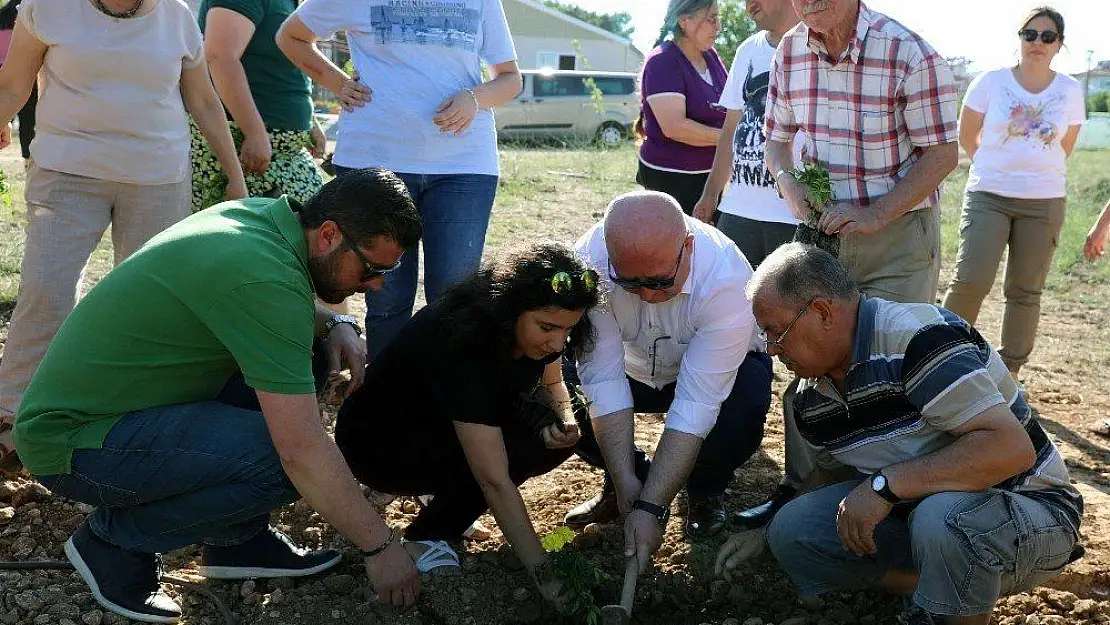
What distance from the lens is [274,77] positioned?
13.9ft

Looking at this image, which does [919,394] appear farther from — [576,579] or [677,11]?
[677,11]

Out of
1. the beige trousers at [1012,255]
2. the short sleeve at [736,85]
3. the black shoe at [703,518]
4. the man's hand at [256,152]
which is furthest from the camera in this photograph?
the beige trousers at [1012,255]

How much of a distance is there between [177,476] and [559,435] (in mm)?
1078

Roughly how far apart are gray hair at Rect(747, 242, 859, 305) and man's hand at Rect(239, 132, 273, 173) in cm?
225

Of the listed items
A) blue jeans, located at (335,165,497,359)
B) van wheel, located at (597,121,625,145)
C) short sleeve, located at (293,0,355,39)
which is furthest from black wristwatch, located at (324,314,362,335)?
van wheel, located at (597,121,625,145)

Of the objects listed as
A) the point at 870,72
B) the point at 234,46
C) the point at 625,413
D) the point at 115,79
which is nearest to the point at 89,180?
the point at 115,79

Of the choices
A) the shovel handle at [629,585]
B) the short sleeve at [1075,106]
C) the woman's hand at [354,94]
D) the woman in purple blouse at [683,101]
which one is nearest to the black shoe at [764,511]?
the shovel handle at [629,585]

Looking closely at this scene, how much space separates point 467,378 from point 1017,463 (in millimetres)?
1404

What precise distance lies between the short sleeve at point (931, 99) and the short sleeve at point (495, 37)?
58.9 inches

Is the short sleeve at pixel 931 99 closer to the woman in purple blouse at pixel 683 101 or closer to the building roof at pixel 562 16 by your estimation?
the woman in purple blouse at pixel 683 101

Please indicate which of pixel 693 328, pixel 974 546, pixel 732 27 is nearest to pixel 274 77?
pixel 693 328

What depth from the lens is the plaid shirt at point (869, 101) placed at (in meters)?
3.29

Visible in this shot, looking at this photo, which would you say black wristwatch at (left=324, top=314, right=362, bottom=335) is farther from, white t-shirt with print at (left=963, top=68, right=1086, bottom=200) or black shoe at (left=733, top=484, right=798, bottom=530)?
white t-shirt with print at (left=963, top=68, right=1086, bottom=200)

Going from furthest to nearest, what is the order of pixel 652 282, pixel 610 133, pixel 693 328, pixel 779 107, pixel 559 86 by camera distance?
pixel 610 133 < pixel 559 86 < pixel 779 107 < pixel 693 328 < pixel 652 282
